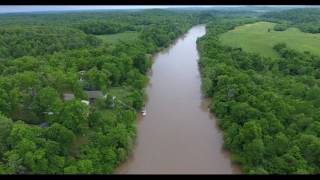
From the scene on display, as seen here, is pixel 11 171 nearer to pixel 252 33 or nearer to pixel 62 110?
pixel 62 110

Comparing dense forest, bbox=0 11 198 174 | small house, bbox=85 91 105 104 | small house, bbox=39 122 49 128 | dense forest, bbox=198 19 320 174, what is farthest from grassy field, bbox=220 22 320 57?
small house, bbox=39 122 49 128

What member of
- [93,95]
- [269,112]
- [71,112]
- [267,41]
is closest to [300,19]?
[267,41]

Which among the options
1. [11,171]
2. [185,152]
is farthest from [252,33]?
[11,171]

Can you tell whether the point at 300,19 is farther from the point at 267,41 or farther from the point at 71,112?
the point at 71,112

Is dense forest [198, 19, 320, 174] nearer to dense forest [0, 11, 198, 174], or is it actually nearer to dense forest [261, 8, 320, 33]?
dense forest [0, 11, 198, 174]

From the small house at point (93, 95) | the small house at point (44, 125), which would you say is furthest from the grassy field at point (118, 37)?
the small house at point (44, 125)
